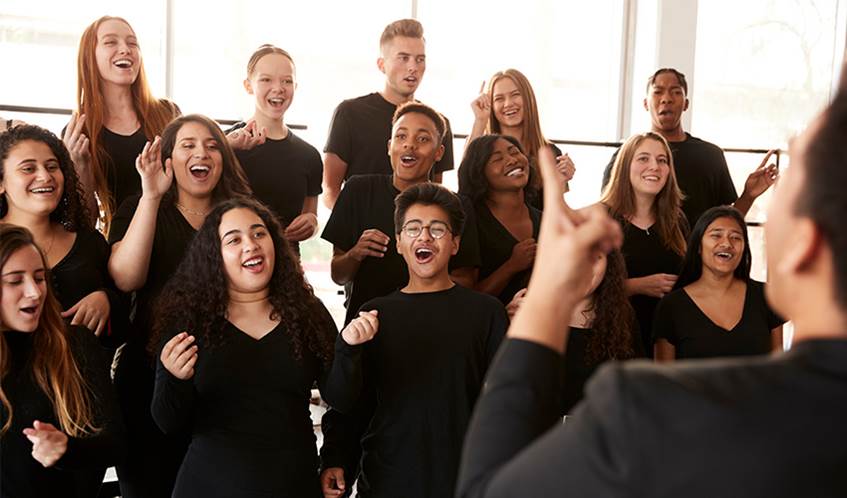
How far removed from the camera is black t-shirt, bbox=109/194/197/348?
2686mm

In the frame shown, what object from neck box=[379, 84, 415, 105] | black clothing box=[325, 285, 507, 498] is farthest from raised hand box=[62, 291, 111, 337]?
neck box=[379, 84, 415, 105]

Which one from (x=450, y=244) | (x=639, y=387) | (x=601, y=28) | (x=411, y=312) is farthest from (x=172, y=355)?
(x=601, y=28)

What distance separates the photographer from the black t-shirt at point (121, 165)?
3.00m

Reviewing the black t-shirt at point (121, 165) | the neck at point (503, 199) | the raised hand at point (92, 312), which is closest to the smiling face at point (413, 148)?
the neck at point (503, 199)

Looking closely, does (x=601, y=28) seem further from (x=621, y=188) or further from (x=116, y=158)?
(x=116, y=158)

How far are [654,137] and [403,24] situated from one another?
3.59 ft

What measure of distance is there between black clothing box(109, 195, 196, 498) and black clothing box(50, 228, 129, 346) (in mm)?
55

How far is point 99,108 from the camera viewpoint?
3016 millimetres

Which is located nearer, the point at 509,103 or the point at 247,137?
the point at 247,137

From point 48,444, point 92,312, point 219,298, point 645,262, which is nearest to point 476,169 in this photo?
point 645,262

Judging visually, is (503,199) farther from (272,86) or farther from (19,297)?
(19,297)

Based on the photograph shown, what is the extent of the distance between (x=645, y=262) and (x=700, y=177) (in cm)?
81

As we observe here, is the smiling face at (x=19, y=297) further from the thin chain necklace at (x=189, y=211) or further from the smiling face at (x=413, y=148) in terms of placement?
the smiling face at (x=413, y=148)

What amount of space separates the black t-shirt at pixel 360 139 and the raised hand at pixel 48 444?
1.88m
